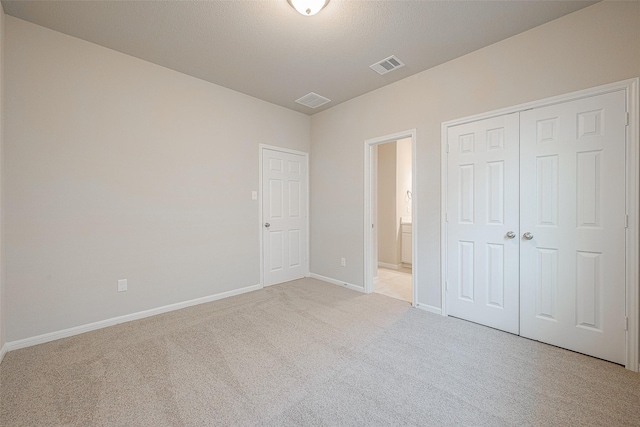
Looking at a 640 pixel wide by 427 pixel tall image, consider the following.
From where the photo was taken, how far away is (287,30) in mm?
2357

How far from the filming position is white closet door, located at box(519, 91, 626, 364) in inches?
77.9

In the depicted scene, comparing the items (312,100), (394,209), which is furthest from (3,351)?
(394,209)

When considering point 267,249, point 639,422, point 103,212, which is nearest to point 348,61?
point 267,249

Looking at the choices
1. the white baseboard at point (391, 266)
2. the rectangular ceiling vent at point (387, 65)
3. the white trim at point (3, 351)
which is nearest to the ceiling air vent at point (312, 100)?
the rectangular ceiling vent at point (387, 65)

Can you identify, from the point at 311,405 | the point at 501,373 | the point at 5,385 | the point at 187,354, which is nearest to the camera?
the point at 311,405

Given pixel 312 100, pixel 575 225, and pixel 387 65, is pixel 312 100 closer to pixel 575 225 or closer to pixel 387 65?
pixel 387 65

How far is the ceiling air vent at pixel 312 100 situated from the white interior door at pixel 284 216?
2.73 feet

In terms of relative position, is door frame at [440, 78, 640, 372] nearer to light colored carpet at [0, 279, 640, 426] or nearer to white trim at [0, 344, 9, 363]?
light colored carpet at [0, 279, 640, 426]

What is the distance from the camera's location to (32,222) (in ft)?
7.48

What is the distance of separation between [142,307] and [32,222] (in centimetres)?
126

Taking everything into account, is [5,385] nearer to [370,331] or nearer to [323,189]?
→ [370,331]

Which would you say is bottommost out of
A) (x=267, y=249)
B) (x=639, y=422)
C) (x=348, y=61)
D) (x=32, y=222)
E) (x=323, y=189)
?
(x=639, y=422)

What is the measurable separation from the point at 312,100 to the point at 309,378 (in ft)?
11.6

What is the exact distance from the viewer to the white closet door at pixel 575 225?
6.49 feet
